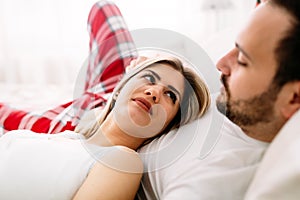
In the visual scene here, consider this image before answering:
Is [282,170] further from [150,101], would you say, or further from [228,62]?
[150,101]

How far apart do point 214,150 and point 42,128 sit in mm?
732

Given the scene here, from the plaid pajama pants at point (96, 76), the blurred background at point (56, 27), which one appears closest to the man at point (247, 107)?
the plaid pajama pants at point (96, 76)

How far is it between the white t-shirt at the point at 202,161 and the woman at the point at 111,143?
0.16 ft

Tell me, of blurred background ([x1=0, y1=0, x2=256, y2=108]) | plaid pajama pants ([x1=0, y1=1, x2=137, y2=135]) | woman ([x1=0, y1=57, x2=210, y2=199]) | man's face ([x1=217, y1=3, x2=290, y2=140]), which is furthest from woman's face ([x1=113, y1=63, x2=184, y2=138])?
blurred background ([x1=0, y1=0, x2=256, y2=108])

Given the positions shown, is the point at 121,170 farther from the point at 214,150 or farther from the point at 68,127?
the point at 68,127

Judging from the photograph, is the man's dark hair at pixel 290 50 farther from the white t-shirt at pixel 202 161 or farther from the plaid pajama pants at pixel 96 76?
the plaid pajama pants at pixel 96 76

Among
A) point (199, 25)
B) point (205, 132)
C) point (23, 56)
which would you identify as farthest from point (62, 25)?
point (205, 132)

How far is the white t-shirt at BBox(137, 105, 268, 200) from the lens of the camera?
894 millimetres

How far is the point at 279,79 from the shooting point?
2.71 ft

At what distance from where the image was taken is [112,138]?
3.78 feet

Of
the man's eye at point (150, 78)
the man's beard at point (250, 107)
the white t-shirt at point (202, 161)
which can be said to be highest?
the man's eye at point (150, 78)

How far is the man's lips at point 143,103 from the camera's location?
1081 mm

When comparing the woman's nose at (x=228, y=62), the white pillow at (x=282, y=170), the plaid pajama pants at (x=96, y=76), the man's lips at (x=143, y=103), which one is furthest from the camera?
the plaid pajama pants at (x=96, y=76)

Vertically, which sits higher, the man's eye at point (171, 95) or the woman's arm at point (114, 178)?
the man's eye at point (171, 95)
